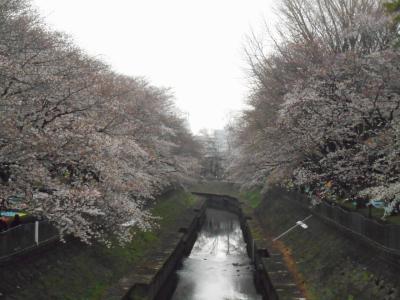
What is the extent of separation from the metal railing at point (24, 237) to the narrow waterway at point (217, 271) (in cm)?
794

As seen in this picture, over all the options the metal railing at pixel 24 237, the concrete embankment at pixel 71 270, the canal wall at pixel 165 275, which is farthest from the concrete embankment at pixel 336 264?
the metal railing at pixel 24 237

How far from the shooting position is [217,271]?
1074 inches

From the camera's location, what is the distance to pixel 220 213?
6325cm

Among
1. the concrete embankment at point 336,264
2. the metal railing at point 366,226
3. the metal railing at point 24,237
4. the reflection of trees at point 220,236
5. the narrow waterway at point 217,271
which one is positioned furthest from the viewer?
the reflection of trees at point 220,236

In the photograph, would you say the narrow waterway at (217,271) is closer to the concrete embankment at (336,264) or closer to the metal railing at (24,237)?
the concrete embankment at (336,264)

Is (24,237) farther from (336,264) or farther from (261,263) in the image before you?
(261,263)

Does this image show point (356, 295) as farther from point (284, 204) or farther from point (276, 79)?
point (284, 204)

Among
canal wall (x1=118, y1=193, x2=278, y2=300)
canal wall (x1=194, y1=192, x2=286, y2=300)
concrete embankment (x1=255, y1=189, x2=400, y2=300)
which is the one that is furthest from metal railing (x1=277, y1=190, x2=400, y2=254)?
canal wall (x1=118, y1=193, x2=278, y2=300)

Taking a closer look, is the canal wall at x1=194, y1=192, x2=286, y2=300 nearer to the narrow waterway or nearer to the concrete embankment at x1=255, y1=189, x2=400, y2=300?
the narrow waterway

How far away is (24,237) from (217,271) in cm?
1524

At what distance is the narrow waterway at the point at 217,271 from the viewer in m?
22.2

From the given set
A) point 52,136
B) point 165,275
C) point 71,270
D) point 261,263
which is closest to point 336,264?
point 261,263

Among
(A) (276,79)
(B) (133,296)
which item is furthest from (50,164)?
(A) (276,79)

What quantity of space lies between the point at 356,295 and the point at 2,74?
13.1 m
